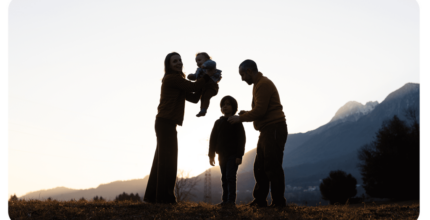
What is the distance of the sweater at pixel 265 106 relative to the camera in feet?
18.4

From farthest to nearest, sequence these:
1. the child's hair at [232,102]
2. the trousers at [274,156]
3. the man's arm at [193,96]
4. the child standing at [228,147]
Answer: the child's hair at [232,102] → the child standing at [228,147] → the man's arm at [193,96] → the trousers at [274,156]

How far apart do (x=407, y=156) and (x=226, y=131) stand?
42.6 metres

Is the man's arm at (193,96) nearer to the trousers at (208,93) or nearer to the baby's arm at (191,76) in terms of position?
the trousers at (208,93)

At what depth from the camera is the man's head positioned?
19.7ft

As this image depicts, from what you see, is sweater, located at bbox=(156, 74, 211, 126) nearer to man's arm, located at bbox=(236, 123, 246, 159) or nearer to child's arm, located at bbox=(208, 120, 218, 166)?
child's arm, located at bbox=(208, 120, 218, 166)

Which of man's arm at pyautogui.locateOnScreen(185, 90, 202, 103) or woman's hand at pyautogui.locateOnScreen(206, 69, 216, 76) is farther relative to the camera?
man's arm at pyautogui.locateOnScreen(185, 90, 202, 103)

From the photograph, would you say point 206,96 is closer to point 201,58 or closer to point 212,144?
point 201,58

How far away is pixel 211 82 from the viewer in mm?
5895

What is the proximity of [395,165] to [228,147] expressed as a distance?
42590 mm

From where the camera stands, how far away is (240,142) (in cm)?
645

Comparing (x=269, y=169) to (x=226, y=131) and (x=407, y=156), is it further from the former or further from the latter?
(x=407, y=156)

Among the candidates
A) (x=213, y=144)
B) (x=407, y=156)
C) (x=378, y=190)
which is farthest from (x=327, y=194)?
(x=213, y=144)

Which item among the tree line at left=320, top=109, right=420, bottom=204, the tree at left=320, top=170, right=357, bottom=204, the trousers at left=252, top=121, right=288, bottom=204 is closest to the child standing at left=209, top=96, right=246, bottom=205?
the trousers at left=252, top=121, right=288, bottom=204

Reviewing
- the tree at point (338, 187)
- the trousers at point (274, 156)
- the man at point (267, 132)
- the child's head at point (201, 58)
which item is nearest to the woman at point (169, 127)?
the child's head at point (201, 58)
